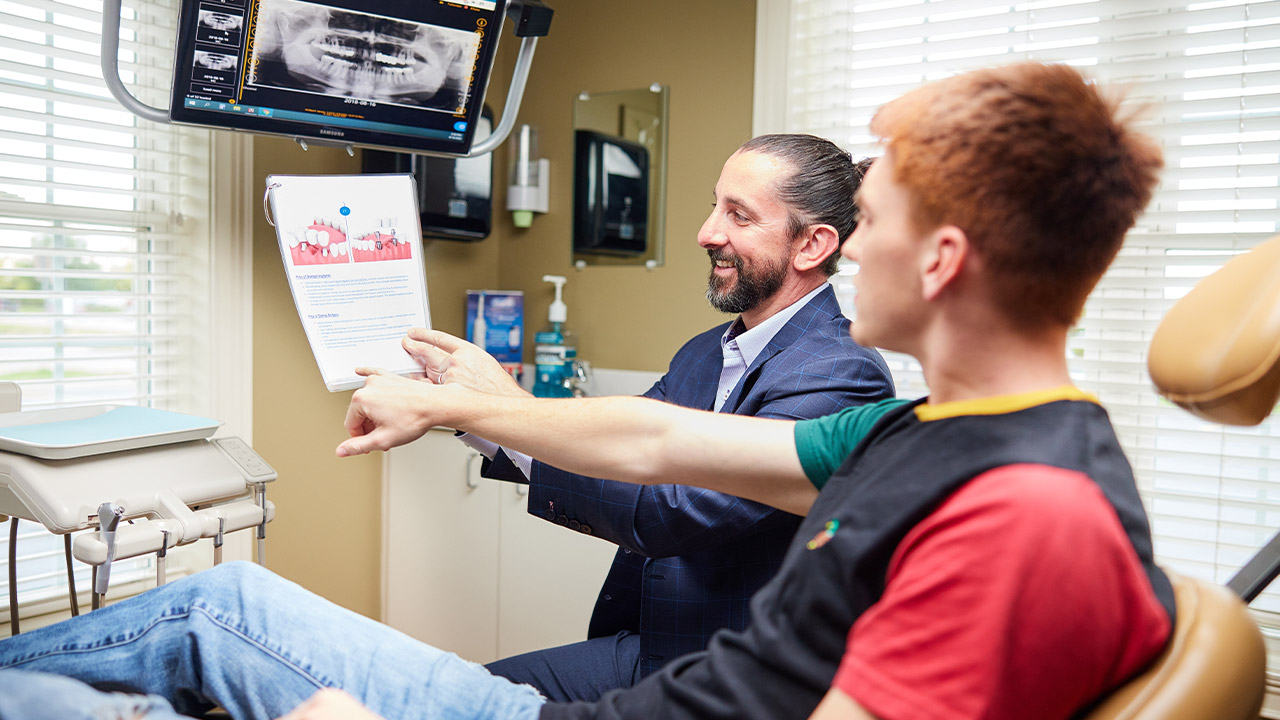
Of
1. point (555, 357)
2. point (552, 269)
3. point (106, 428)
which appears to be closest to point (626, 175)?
point (552, 269)

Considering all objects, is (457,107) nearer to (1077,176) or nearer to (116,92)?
(116,92)

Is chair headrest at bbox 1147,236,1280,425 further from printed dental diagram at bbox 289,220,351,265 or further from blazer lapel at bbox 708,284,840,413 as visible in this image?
printed dental diagram at bbox 289,220,351,265

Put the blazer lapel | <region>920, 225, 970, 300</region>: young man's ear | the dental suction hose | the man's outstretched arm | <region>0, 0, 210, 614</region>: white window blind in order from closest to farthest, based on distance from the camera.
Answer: <region>920, 225, 970, 300</region>: young man's ear
the man's outstretched arm
the dental suction hose
the blazer lapel
<region>0, 0, 210, 614</region>: white window blind

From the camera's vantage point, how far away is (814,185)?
149 centimetres

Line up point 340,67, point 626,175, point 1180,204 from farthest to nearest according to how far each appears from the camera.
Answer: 1. point 626,175
2. point 1180,204
3. point 340,67

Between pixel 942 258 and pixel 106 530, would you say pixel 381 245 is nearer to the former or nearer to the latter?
pixel 106 530

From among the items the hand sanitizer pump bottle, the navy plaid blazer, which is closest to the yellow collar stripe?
the navy plaid blazer

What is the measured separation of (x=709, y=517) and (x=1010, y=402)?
1.67 feet

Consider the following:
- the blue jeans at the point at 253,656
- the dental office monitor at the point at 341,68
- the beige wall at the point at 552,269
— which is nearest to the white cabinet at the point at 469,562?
the beige wall at the point at 552,269

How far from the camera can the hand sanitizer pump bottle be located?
261 centimetres

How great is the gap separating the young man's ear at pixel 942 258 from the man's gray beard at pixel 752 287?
2.50 ft

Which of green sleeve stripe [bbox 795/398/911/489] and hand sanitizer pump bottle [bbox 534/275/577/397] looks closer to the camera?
green sleeve stripe [bbox 795/398/911/489]

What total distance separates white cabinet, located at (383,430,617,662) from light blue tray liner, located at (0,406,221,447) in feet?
3.48

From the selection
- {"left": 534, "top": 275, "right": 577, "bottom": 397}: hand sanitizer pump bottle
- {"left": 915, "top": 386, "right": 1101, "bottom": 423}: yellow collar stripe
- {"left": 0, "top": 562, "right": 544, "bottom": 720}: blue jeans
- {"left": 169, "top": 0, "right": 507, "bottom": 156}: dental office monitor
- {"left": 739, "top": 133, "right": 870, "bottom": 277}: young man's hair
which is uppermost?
{"left": 169, "top": 0, "right": 507, "bottom": 156}: dental office monitor
